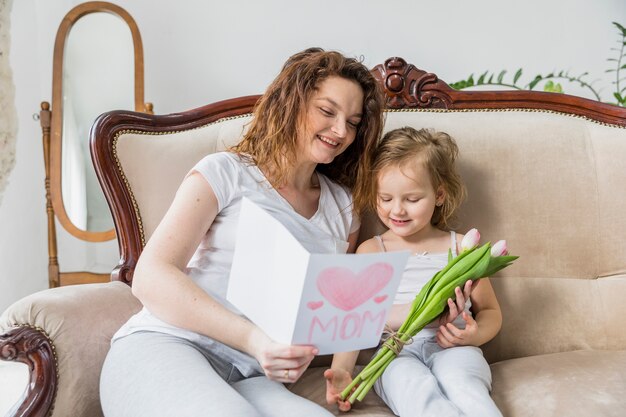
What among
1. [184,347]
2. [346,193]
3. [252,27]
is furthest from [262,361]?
[252,27]

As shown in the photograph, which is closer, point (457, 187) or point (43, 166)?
point (457, 187)

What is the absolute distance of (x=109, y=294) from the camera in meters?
1.54

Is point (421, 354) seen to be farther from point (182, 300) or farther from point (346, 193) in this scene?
point (182, 300)

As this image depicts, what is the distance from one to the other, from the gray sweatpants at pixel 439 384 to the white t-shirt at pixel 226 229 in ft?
0.99

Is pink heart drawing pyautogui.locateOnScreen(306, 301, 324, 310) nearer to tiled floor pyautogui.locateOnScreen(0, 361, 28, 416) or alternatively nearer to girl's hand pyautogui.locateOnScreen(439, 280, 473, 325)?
girl's hand pyautogui.locateOnScreen(439, 280, 473, 325)

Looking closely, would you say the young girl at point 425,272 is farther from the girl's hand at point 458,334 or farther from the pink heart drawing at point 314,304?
the pink heart drawing at point 314,304

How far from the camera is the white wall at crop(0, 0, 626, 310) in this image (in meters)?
3.21

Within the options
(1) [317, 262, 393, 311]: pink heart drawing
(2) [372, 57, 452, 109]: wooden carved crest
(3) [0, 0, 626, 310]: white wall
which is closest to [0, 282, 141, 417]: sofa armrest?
(1) [317, 262, 393, 311]: pink heart drawing

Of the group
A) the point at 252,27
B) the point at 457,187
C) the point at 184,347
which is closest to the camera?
the point at 184,347

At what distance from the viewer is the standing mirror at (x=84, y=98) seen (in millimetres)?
3047

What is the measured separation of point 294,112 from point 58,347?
70cm

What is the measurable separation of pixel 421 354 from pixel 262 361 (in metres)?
0.49

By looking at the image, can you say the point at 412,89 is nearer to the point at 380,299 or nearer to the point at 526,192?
the point at 526,192

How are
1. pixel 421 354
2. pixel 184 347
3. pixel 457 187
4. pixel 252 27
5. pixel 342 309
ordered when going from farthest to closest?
pixel 252 27 → pixel 457 187 → pixel 421 354 → pixel 184 347 → pixel 342 309
